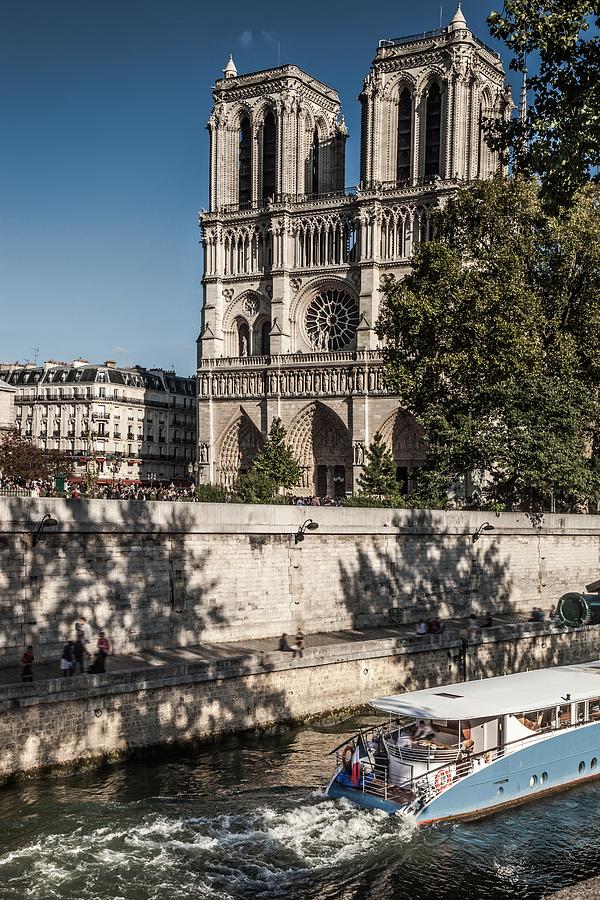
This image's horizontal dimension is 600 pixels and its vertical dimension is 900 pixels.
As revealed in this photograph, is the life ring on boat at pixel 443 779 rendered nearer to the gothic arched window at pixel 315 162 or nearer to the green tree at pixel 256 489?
the green tree at pixel 256 489

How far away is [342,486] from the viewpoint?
70500 millimetres

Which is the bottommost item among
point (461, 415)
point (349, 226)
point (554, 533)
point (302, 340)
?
point (554, 533)

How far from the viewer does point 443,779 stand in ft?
58.0

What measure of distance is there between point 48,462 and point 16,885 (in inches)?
2047

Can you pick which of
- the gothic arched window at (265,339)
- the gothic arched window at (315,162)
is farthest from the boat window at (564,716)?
the gothic arched window at (315,162)

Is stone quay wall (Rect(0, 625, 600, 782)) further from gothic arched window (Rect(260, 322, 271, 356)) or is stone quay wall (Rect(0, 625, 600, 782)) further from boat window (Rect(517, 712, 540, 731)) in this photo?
gothic arched window (Rect(260, 322, 271, 356))

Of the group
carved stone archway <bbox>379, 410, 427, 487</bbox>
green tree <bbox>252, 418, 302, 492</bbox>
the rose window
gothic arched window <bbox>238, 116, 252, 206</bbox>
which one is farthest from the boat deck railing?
gothic arched window <bbox>238, 116, 252, 206</bbox>

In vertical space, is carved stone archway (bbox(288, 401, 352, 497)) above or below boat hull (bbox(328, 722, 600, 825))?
above

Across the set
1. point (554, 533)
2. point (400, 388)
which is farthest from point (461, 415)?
point (554, 533)

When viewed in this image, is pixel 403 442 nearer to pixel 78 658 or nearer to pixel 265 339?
pixel 265 339

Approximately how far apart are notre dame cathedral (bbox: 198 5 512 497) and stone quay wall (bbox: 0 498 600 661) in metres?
34.1

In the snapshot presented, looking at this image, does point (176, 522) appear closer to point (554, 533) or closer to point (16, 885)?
point (16, 885)

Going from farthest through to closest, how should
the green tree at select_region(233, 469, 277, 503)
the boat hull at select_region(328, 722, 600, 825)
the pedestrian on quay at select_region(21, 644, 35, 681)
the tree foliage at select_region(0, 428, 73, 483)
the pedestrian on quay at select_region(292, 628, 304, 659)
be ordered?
the tree foliage at select_region(0, 428, 73, 483), the green tree at select_region(233, 469, 277, 503), the pedestrian on quay at select_region(292, 628, 304, 659), the pedestrian on quay at select_region(21, 644, 35, 681), the boat hull at select_region(328, 722, 600, 825)

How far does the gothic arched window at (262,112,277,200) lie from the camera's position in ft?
252
